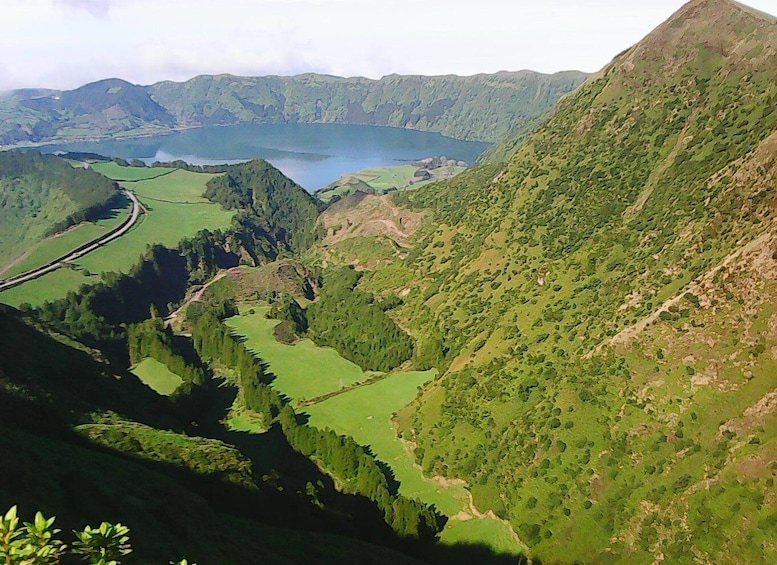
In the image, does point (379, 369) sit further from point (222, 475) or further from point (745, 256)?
point (745, 256)

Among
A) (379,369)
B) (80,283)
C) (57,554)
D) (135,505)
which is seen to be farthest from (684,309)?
(80,283)

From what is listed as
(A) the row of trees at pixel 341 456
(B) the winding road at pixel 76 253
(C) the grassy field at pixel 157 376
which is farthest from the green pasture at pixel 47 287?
(A) the row of trees at pixel 341 456

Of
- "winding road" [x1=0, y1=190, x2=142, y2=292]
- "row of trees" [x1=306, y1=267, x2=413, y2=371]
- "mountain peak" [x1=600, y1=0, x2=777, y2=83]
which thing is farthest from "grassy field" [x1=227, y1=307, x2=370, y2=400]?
"mountain peak" [x1=600, y1=0, x2=777, y2=83]

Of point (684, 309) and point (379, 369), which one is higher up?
point (684, 309)

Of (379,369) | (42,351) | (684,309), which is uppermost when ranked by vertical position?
(684,309)

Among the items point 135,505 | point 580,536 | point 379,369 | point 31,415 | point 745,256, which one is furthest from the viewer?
point 379,369

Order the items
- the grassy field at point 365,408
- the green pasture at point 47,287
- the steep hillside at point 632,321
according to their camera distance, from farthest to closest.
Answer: the green pasture at point 47,287
the grassy field at point 365,408
the steep hillside at point 632,321

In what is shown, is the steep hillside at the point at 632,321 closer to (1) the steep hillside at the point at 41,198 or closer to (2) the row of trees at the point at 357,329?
(2) the row of trees at the point at 357,329
